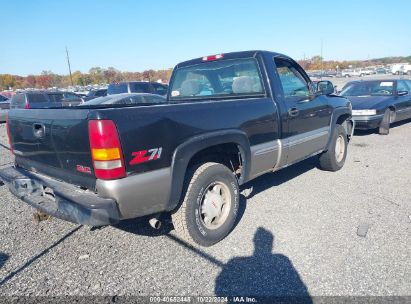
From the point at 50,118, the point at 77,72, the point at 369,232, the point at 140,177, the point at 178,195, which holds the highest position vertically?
the point at 77,72

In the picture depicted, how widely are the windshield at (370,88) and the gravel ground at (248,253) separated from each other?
6154mm

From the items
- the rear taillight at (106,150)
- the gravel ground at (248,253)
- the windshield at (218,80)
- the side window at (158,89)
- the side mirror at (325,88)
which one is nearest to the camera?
the rear taillight at (106,150)

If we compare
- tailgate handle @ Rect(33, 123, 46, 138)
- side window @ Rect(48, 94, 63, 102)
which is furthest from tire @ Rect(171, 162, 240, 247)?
side window @ Rect(48, 94, 63, 102)

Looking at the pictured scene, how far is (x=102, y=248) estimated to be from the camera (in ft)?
10.9

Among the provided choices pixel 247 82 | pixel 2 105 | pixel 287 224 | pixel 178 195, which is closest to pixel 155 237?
pixel 178 195

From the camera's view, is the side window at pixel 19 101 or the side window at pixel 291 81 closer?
the side window at pixel 291 81

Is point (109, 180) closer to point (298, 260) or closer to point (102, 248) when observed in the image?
point (102, 248)

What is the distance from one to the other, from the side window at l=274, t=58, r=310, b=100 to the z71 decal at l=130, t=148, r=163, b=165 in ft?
7.13

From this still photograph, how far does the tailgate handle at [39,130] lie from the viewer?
9.57 ft

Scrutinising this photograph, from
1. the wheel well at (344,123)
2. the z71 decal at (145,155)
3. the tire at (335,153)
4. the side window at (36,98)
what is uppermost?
the side window at (36,98)

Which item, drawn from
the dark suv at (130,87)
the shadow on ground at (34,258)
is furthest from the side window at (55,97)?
the shadow on ground at (34,258)

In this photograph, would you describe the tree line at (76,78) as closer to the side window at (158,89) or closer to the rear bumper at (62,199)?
the side window at (158,89)

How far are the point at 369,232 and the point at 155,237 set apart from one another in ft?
7.65

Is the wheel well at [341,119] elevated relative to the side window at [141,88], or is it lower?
lower
